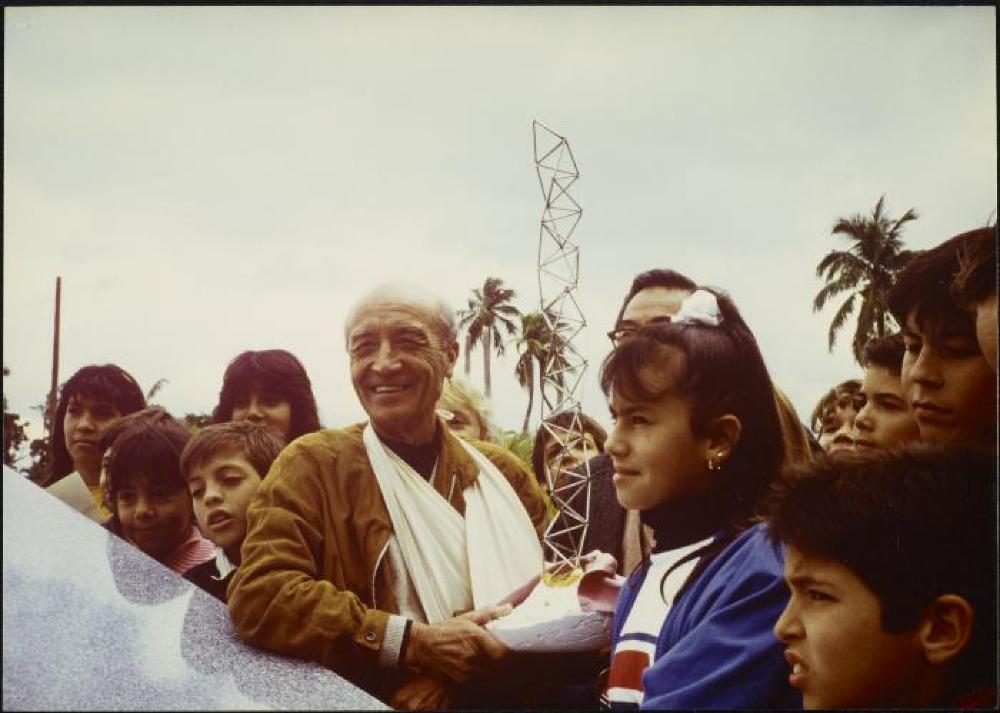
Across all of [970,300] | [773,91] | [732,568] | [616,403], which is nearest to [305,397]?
[616,403]

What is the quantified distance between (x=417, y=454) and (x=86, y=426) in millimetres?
1341

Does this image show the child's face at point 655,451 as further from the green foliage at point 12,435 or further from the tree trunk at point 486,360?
the green foliage at point 12,435

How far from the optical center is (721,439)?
11.9ft

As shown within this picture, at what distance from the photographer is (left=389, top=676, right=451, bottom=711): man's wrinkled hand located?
3787mm

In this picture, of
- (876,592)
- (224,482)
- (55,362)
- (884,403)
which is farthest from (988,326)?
(55,362)

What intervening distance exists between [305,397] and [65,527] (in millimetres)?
1057

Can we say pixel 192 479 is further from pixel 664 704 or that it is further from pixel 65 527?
pixel 664 704

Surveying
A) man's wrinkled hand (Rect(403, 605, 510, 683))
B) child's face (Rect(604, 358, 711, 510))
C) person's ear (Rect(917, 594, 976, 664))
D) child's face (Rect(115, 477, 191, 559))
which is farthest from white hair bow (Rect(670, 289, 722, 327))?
child's face (Rect(115, 477, 191, 559))

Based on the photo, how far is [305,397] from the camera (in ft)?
13.3

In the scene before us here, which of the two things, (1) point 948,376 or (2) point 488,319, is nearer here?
(1) point 948,376

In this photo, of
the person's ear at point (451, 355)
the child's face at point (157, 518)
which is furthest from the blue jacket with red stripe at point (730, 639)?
the child's face at point (157, 518)

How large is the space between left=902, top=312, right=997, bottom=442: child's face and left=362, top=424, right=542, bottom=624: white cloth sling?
58.9 inches

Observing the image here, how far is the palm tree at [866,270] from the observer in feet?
13.5

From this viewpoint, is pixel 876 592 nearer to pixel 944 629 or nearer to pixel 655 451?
pixel 944 629
